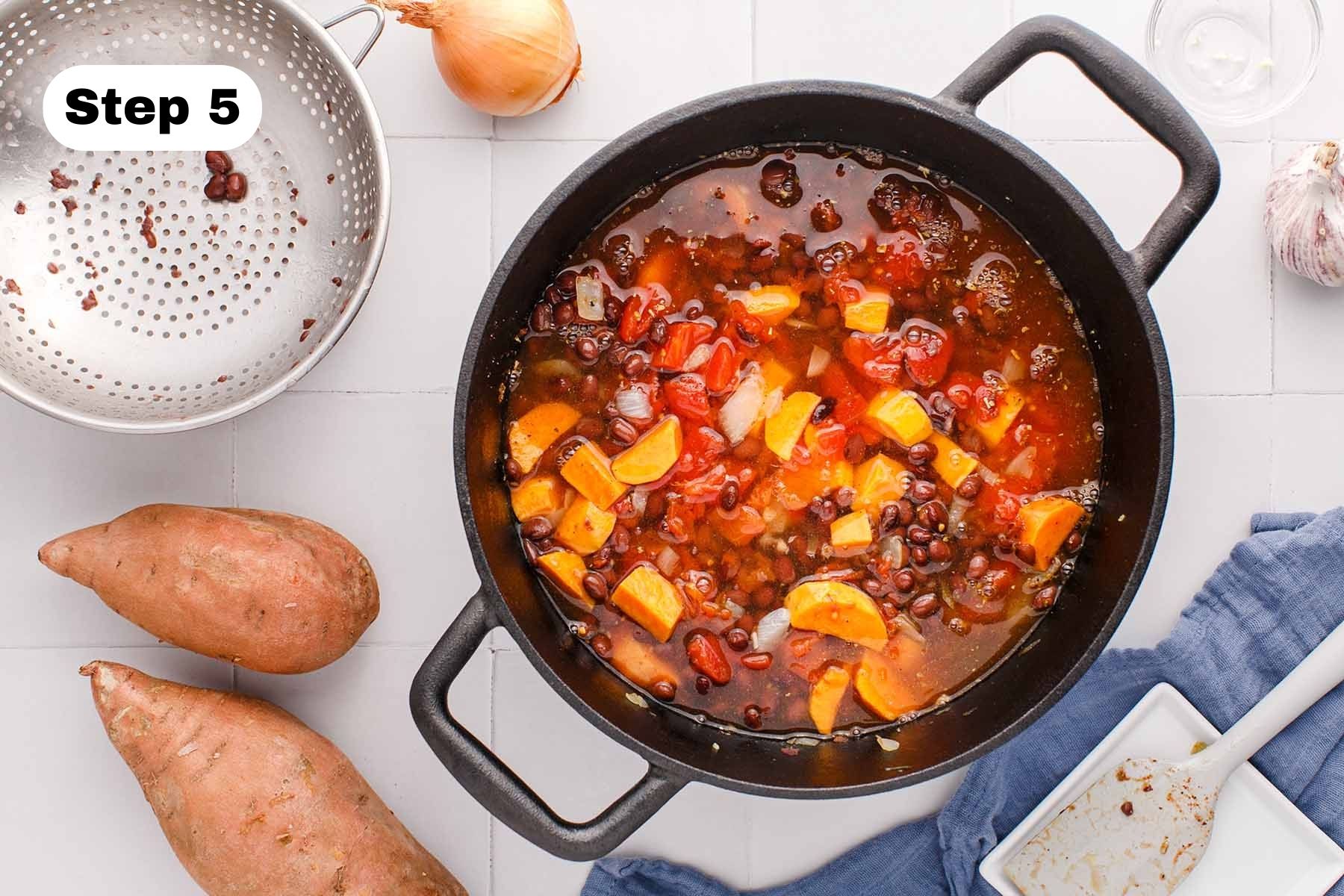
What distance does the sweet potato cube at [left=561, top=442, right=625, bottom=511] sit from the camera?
6.44ft

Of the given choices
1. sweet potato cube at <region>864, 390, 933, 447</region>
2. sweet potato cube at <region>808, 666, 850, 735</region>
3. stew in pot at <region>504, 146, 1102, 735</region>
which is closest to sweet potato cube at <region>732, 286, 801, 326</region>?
stew in pot at <region>504, 146, 1102, 735</region>

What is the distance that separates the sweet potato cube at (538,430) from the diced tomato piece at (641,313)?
17cm

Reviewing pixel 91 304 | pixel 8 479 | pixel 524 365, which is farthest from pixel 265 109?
pixel 8 479

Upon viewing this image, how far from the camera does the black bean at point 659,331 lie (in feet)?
6.39

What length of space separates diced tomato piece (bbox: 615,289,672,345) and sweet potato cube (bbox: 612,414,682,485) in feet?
0.53

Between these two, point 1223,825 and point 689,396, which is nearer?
point 689,396

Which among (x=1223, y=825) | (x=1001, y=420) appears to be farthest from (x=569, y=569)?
(x=1223, y=825)

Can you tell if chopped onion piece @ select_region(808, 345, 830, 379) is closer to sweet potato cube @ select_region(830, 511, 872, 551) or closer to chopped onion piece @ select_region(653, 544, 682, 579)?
sweet potato cube @ select_region(830, 511, 872, 551)

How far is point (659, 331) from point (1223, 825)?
5.00ft

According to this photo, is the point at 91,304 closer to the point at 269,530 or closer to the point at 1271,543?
the point at 269,530

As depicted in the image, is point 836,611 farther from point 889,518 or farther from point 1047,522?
point 1047,522

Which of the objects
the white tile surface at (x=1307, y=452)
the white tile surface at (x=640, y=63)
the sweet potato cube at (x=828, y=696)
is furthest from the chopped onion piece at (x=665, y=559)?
the white tile surface at (x=1307, y=452)

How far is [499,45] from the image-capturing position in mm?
2004

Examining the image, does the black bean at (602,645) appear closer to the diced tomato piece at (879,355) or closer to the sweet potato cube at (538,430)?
the sweet potato cube at (538,430)
